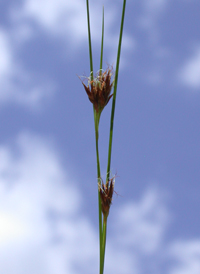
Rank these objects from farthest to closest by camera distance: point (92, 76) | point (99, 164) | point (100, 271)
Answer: point (92, 76), point (99, 164), point (100, 271)

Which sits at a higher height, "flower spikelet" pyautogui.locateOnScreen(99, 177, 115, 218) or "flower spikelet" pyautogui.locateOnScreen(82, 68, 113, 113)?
"flower spikelet" pyautogui.locateOnScreen(82, 68, 113, 113)

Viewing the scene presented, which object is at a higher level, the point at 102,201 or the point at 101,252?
the point at 102,201

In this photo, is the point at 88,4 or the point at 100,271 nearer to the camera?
the point at 100,271

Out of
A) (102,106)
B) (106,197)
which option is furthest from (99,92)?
(106,197)

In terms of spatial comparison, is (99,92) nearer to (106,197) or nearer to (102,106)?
(102,106)

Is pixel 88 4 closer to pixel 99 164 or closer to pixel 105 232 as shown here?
pixel 99 164

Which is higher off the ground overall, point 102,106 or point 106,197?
point 102,106

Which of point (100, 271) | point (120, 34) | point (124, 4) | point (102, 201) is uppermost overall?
point (124, 4)

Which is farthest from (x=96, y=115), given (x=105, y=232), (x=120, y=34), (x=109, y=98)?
(x=105, y=232)

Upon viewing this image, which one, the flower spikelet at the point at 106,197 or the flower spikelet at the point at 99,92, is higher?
the flower spikelet at the point at 99,92

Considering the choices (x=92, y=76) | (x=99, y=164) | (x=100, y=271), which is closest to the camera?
(x=100, y=271)

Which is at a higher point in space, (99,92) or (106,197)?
(99,92)
